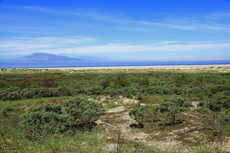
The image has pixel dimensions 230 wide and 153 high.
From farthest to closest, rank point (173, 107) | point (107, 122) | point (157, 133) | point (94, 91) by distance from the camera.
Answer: point (94, 91) < point (107, 122) < point (173, 107) < point (157, 133)

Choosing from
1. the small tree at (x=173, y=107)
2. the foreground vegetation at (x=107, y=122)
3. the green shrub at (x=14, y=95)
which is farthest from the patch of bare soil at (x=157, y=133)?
the green shrub at (x=14, y=95)

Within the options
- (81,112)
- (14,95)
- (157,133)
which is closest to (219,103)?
(157,133)

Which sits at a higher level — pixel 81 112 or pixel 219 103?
pixel 81 112

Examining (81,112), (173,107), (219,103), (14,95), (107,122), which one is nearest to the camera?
(173,107)

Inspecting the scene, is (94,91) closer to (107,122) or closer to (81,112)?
(107,122)

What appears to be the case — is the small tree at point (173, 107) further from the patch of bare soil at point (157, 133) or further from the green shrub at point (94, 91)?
the green shrub at point (94, 91)

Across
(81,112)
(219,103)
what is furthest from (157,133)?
(219,103)

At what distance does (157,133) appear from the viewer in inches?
322

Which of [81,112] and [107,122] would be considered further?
[107,122]

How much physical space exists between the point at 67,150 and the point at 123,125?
655 centimetres

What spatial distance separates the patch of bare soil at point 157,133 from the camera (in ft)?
18.9

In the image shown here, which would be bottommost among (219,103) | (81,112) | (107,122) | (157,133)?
(107,122)

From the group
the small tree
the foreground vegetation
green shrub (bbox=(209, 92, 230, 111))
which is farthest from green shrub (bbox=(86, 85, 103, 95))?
green shrub (bbox=(209, 92, 230, 111))

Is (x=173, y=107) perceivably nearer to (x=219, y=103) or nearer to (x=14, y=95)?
(x=219, y=103)
